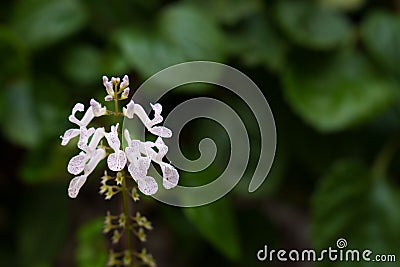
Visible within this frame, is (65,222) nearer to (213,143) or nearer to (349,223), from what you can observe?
(213,143)

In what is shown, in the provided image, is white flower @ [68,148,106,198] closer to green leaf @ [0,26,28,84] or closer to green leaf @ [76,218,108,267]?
green leaf @ [76,218,108,267]

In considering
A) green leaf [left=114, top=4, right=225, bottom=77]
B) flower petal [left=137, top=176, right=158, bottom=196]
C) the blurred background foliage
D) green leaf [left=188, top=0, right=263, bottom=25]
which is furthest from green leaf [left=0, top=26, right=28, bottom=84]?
flower petal [left=137, top=176, right=158, bottom=196]

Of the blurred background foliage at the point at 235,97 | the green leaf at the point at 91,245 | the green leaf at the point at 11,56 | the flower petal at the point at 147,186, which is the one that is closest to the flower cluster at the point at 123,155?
the flower petal at the point at 147,186

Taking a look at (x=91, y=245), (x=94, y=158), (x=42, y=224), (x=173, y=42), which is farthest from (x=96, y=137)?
(x=42, y=224)

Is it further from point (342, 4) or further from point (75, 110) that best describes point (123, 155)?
point (342, 4)

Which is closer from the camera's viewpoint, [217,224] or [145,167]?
[145,167]

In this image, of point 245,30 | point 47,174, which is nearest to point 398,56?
point 245,30

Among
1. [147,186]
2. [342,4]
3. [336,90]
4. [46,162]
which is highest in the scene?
[342,4]
